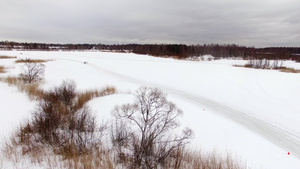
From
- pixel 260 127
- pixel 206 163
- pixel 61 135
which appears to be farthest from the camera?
pixel 260 127

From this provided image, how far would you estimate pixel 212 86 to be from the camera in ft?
51.6

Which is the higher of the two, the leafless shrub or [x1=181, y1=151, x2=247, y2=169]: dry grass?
the leafless shrub

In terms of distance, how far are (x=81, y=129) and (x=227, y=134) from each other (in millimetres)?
5620

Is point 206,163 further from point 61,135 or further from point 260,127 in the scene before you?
point 260,127

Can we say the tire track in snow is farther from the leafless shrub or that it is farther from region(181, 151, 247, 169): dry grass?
the leafless shrub

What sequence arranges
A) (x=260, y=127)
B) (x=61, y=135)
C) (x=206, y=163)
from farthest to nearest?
(x=260, y=127) → (x=61, y=135) → (x=206, y=163)

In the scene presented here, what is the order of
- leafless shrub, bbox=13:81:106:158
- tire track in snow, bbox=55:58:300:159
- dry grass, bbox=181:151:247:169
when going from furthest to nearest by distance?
tire track in snow, bbox=55:58:300:159 < leafless shrub, bbox=13:81:106:158 < dry grass, bbox=181:151:247:169

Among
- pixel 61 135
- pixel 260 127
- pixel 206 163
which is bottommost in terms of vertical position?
pixel 260 127

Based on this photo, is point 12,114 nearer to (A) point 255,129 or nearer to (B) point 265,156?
(B) point 265,156

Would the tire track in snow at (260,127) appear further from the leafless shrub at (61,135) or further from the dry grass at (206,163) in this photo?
the leafless shrub at (61,135)

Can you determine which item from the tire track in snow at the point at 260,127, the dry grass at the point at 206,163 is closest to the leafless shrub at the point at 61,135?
the dry grass at the point at 206,163

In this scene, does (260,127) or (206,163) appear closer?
(206,163)

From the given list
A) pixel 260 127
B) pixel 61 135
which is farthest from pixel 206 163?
pixel 260 127

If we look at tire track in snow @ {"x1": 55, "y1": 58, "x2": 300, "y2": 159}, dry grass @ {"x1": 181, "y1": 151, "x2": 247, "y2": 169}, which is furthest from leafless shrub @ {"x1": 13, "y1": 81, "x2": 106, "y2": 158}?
tire track in snow @ {"x1": 55, "y1": 58, "x2": 300, "y2": 159}
